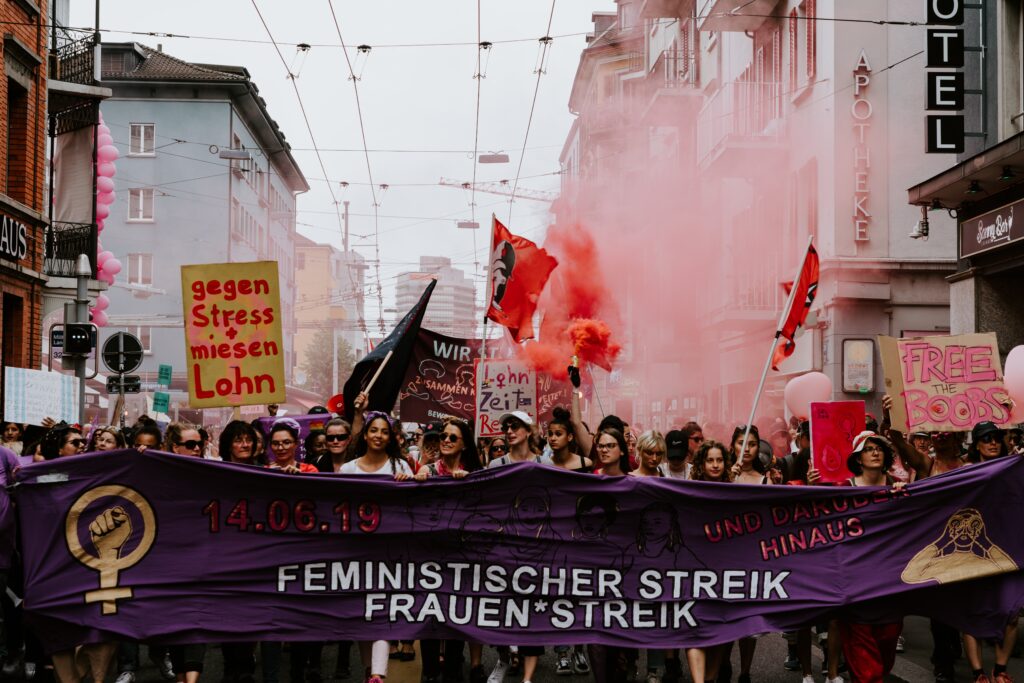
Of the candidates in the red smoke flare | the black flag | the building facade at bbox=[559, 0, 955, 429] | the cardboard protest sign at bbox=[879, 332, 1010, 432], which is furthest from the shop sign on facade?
the black flag

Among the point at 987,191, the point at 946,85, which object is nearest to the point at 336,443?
the point at 987,191

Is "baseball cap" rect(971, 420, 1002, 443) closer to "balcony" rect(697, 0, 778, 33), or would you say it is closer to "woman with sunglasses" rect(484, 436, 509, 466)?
"woman with sunglasses" rect(484, 436, 509, 466)

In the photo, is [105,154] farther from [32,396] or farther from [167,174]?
[167,174]

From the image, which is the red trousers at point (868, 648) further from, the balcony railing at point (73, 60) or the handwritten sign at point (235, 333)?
the balcony railing at point (73, 60)

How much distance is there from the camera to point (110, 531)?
741 centimetres

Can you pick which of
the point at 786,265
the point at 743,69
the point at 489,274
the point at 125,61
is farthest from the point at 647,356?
the point at 489,274

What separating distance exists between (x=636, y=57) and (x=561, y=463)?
6034cm

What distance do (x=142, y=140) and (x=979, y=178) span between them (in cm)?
4434

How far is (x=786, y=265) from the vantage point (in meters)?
25.2

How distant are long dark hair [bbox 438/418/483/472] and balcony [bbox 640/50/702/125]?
28.2m

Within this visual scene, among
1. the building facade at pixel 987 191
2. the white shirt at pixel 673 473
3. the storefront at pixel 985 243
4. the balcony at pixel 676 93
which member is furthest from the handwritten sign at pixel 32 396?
the balcony at pixel 676 93

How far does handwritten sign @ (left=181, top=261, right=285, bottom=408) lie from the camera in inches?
360

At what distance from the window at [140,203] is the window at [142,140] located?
149cm

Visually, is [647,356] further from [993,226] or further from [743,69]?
[993,226]
